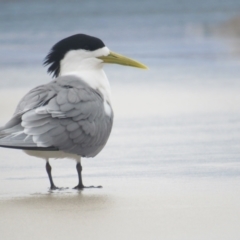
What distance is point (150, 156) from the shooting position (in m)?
7.87

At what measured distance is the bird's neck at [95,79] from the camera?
7.42 metres

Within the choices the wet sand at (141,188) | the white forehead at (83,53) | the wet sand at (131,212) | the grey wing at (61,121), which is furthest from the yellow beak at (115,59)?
the wet sand at (131,212)

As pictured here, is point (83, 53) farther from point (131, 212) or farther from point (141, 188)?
point (131, 212)

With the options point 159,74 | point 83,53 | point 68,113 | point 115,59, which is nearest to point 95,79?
point 83,53

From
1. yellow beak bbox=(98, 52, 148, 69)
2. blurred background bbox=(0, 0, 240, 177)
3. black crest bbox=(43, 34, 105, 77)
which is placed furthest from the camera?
blurred background bbox=(0, 0, 240, 177)

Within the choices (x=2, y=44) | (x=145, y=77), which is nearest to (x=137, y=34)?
(x=2, y=44)

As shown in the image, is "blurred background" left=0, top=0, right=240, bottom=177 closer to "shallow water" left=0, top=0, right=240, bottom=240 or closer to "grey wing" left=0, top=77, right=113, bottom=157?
"shallow water" left=0, top=0, right=240, bottom=240

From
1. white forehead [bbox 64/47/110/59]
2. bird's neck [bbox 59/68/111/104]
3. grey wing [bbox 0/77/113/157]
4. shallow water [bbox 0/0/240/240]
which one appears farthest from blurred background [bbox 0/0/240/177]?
white forehead [bbox 64/47/110/59]

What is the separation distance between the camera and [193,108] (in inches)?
407

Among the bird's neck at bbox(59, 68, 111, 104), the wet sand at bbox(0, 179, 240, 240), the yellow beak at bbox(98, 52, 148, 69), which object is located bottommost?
the wet sand at bbox(0, 179, 240, 240)

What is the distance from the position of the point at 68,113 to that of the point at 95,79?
2.65ft

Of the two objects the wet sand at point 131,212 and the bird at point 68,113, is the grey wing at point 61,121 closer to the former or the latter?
the bird at point 68,113

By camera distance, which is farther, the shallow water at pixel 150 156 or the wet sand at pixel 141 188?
the shallow water at pixel 150 156

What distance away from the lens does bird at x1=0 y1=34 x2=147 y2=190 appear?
662 cm
